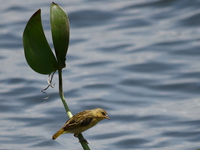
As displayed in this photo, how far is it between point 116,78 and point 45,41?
→ 18.3 feet

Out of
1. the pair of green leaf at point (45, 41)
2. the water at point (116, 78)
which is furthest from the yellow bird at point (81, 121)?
the water at point (116, 78)

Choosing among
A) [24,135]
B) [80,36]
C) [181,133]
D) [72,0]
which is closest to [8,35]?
[80,36]

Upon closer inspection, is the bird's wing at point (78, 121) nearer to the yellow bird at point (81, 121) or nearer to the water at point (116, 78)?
the yellow bird at point (81, 121)

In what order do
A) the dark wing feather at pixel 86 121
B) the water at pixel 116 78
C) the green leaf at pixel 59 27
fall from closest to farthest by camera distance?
the green leaf at pixel 59 27
the dark wing feather at pixel 86 121
the water at pixel 116 78

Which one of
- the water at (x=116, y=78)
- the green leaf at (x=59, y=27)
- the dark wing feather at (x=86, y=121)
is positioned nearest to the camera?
the green leaf at (x=59, y=27)

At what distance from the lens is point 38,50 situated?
262 centimetres

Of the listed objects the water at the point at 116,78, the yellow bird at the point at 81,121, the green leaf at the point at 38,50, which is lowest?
the yellow bird at the point at 81,121

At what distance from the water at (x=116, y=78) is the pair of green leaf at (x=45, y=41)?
128 inches

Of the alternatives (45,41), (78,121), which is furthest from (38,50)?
(78,121)

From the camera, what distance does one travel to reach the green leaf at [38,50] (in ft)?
8.44

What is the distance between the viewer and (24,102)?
25.2 ft

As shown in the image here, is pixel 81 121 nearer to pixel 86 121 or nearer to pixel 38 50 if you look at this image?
pixel 86 121

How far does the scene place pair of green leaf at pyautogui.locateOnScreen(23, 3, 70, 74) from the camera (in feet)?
8.22

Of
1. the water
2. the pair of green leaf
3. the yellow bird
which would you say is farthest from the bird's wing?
the water
